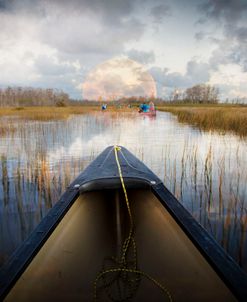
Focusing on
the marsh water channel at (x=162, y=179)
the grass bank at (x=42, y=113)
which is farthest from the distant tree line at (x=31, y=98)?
the marsh water channel at (x=162, y=179)

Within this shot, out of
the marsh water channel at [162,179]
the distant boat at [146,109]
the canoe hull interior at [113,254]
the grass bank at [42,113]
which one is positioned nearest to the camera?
the canoe hull interior at [113,254]

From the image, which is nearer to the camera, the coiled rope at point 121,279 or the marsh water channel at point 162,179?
the coiled rope at point 121,279

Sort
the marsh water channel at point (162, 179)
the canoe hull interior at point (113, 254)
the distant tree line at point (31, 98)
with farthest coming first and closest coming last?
the distant tree line at point (31, 98) → the marsh water channel at point (162, 179) → the canoe hull interior at point (113, 254)

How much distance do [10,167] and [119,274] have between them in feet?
16.7

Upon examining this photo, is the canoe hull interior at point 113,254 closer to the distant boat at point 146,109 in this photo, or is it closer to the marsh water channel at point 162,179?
the marsh water channel at point 162,179

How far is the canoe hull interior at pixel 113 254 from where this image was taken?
5.83ft

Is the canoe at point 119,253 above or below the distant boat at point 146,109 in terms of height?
below

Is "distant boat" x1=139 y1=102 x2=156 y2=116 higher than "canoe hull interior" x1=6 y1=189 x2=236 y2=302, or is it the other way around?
"distant boat" x1=139 y1=102 x2=156 y2=116

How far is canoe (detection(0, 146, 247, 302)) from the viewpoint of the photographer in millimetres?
1663

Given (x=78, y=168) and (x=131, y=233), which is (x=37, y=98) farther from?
(x=131, y=233)

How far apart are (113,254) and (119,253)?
0.06 meters

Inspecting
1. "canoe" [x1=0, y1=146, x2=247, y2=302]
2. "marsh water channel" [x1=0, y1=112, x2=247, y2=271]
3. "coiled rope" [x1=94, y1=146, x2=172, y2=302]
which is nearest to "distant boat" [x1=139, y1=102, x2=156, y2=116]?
"marsh water channel" [x1=0, y1=112, x2=247, y2=271]

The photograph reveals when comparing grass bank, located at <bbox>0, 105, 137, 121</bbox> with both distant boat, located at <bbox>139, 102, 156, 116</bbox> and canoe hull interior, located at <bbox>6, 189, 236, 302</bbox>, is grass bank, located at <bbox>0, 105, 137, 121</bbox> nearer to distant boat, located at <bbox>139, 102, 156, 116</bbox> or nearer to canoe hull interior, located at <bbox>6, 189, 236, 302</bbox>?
distant boat, located at <bbox>139, 102, 156, 116</bbox>

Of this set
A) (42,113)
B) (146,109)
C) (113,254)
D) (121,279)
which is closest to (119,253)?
(113,254)
